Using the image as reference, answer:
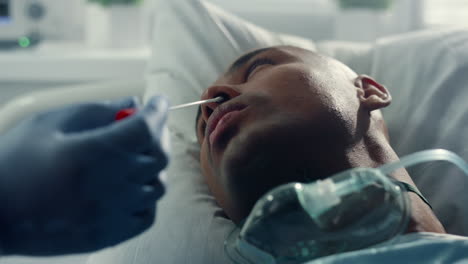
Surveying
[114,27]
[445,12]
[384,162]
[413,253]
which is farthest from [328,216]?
[445,12]

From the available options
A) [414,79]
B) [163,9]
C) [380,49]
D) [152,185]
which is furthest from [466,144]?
[163,9]

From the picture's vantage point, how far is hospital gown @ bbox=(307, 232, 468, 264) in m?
0.64

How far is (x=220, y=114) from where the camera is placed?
2.71ft

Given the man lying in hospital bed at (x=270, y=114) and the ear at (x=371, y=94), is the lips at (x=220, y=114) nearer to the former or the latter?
the man lying in hospital bed at (x=270, y=114)

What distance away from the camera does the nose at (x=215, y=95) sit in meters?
0.85

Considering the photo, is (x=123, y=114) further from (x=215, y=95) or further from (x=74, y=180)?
(x=215, y=95)

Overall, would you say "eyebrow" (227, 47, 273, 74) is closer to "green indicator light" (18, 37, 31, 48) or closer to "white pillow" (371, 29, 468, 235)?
"white pillow" (371, 29, 468, 235)

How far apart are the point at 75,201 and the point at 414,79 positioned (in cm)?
77

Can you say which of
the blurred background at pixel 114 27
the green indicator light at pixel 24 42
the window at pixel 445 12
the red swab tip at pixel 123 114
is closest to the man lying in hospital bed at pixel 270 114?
the red swab tip at pixel 123 114

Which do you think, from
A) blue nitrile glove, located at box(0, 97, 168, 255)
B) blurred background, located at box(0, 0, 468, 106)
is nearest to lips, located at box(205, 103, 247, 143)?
blue nitrile glove, located at box(0, 97, 168, 255)

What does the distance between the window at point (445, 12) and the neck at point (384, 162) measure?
4.46 ft

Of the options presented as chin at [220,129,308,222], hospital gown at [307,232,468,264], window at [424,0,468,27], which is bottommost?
window at [424,0,468,27]

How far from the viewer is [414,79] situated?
1152 mm

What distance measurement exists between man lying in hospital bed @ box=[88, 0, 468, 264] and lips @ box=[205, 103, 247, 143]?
0.18ft
